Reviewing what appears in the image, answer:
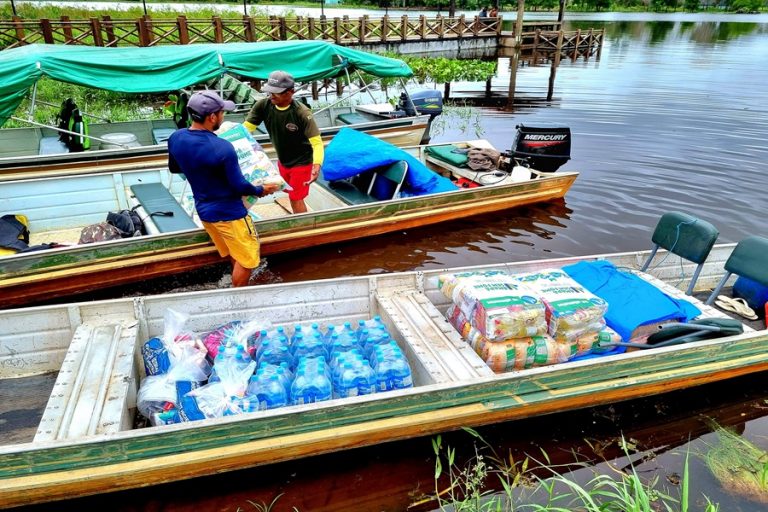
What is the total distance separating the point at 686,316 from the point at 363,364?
10.1ft

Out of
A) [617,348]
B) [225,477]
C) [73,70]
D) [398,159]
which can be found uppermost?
[73,70]

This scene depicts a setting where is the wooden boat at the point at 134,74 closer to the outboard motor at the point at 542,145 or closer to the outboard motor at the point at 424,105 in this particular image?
the outboard motor at the point at 424,105

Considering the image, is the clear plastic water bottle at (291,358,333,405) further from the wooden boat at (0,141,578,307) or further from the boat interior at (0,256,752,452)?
the wooden boat at (0,141,578,307)

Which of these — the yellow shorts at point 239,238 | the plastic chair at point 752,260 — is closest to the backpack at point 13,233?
the yellow shorts at point 239,238

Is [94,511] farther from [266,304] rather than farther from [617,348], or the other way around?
[617,348]

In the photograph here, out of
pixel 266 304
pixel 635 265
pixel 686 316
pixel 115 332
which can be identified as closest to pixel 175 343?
pixel 115 332

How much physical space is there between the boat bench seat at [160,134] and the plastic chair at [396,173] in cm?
419

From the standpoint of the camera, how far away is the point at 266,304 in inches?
186

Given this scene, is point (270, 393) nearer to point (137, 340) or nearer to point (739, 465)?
point (137, 340)

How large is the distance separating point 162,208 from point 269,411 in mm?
4332

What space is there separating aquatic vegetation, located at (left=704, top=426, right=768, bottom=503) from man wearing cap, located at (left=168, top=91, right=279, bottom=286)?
4774 millimetres

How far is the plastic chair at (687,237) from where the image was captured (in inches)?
201

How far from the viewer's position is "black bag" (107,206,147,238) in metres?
6.45

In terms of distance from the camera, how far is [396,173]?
7844 millimetres
